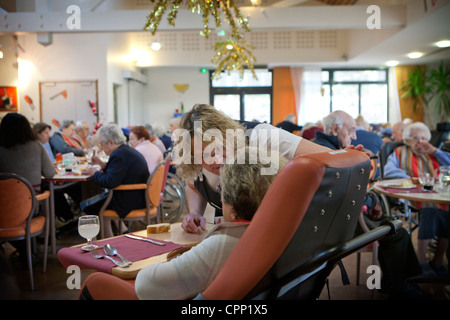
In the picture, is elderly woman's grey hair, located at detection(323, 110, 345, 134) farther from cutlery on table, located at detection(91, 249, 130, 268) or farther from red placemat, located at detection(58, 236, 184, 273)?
cutlery on table, located at detection(91, 249, 130, 268)

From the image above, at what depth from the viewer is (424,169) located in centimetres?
429

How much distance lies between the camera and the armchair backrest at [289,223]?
1141mm

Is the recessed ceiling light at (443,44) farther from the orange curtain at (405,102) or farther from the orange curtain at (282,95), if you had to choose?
the orange curtain at (282,95)

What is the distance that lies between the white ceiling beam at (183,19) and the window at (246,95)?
18.7 ft

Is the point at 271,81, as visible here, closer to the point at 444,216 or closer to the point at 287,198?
the point at 444,216

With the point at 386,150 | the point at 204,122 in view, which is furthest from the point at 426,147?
the point at 204,122

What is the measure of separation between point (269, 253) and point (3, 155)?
3.27m

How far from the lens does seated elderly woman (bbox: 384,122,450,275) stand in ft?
11.8

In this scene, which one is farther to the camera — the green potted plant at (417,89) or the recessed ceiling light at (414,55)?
the green potted plant at (417,89)

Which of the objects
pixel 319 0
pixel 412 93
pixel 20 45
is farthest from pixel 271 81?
pixel 20 45

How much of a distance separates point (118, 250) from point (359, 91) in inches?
542

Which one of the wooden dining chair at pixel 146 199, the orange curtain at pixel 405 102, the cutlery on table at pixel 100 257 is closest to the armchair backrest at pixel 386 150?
the wooden dining chair at pixel 146 199

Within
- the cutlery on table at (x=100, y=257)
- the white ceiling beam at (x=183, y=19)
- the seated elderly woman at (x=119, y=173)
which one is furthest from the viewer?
the white ceiling beam at (x=183, y=19)

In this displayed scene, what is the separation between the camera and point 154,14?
326 centimetres
